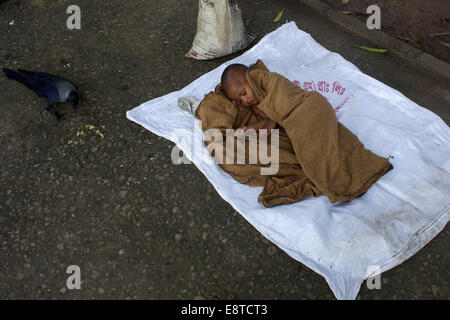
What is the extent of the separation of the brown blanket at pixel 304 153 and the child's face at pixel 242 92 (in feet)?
0.12

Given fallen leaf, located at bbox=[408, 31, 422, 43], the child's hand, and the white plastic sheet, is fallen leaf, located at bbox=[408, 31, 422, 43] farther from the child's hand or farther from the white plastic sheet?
the child's hand

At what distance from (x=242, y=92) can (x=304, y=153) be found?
619mm

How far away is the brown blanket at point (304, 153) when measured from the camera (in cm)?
218

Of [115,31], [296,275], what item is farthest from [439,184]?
[115,31]

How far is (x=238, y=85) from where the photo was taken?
241 centimetres

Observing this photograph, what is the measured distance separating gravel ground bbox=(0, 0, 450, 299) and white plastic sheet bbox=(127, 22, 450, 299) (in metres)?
0.10

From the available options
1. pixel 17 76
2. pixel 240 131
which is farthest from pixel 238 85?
pixel 17 76


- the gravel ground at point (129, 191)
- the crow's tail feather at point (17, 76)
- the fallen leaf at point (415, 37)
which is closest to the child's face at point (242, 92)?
the gravel ground at point (129, 191)

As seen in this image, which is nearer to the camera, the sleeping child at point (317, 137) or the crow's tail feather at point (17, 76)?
the sleeping child at point (317, 137)

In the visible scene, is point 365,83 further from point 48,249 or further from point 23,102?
point 23,102

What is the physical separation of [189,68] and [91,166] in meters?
1.28

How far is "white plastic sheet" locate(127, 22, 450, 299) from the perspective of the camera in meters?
1.96

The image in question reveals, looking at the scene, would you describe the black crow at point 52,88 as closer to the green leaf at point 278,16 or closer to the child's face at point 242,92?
the child's face at point 242,92

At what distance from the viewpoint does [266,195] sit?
2193 mm
